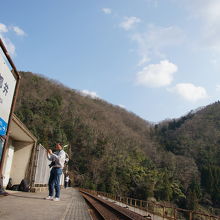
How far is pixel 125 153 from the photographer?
7494cm

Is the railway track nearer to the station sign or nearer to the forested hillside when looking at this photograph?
the station sign

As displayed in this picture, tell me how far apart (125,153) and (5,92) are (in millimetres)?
73201

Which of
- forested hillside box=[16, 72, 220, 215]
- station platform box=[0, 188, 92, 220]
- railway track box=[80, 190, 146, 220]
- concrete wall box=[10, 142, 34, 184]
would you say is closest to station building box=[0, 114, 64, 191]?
concrete wall box=[10, 142, 34, 184]

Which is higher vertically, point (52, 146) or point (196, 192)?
point (52, 146)

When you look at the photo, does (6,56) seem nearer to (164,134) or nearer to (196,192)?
(196,192)

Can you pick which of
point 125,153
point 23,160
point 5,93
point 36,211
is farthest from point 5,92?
point 125,153

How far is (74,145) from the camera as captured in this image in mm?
72750

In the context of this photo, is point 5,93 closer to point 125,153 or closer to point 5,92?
point 5,92

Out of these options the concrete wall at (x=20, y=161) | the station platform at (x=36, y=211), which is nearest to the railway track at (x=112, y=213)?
the station platform at (x=36, y=211)

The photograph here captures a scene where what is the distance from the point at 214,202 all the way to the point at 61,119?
4907cm

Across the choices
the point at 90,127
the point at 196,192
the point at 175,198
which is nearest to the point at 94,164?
the point at 90,127

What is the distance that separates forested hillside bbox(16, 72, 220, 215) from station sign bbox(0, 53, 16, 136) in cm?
5289

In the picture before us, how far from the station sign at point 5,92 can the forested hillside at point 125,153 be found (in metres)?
52.9

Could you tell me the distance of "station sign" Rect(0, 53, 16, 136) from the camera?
3.06 meters
